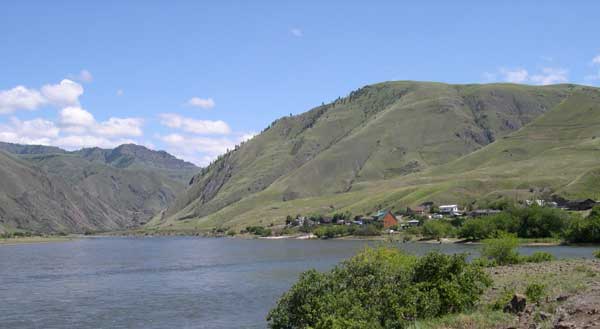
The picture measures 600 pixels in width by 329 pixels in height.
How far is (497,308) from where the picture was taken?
1409 inches

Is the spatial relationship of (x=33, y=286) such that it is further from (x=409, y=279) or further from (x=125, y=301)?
(x=409, y=279)

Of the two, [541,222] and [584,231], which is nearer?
[584,231]

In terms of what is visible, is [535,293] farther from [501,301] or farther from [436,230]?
[436,230]

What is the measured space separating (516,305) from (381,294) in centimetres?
755

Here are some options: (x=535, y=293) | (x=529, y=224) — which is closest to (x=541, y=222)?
(x=529, y=224)

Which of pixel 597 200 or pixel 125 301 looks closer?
pixel 125 301

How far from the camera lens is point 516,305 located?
3384 centimetres

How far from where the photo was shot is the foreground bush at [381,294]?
35438 mm

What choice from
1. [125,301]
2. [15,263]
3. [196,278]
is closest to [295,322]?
[125,301]

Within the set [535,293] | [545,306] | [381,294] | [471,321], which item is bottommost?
[471,321]

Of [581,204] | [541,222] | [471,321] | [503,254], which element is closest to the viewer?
[471,321]

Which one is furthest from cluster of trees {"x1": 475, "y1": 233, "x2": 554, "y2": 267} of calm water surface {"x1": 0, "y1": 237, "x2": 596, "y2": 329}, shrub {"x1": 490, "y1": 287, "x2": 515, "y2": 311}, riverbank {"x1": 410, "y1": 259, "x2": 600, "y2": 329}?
shrub {"x1": 490, "y1": 287, "x2": 515, "y2": 311}

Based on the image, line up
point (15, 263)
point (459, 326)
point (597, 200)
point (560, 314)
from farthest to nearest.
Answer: point (597, 200), point (15, 263), point (459, 326), point (560, 314)

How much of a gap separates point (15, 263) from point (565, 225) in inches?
4834
